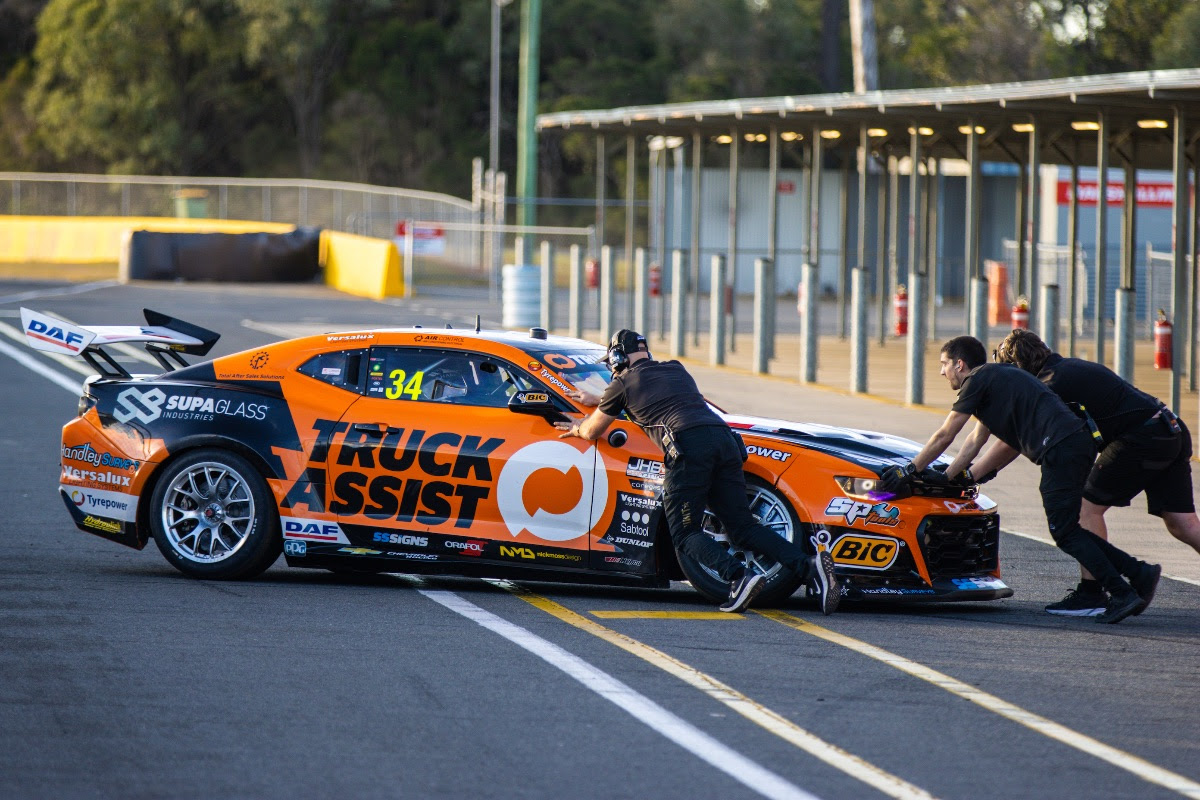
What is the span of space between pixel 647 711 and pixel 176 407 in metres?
3.90

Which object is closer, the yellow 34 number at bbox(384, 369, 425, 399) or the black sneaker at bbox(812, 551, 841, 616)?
the black sneaker at bbox(812, 551, 841, 616)

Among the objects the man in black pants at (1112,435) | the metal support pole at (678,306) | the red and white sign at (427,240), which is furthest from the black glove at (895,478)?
the red and white sign at (427,240)

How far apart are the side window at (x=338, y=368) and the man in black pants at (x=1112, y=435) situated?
10.9 ft

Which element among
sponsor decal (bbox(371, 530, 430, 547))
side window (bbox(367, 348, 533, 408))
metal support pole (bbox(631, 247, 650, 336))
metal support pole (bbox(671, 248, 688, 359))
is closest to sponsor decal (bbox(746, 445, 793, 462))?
side window (bbox(367, 348, 533, 408))

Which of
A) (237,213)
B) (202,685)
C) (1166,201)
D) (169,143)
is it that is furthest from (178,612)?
(169,143)

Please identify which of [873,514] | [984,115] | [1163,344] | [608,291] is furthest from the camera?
[608,291]

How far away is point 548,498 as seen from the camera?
29.0 ft

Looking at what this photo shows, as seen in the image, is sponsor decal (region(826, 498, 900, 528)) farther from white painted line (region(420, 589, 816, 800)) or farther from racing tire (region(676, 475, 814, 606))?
white painted line (region(420, 589, 816, 800))

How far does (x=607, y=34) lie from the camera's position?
6938 centimetres

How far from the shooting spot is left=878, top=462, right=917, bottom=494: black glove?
28.0ft

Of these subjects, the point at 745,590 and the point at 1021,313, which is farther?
the point at 1021,313

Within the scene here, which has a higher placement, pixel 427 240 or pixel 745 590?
pixel 427 240

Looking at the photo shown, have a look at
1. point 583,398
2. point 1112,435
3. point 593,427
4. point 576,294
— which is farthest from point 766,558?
point 576,294

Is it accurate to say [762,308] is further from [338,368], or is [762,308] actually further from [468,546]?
[468,546]
